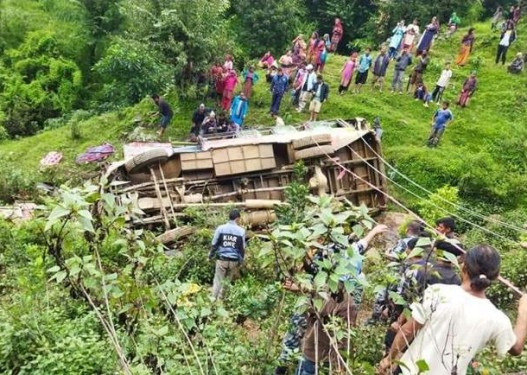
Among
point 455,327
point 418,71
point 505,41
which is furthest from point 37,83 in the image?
point 455,327

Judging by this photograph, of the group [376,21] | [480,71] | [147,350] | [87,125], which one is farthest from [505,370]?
[376,21]

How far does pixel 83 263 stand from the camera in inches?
155

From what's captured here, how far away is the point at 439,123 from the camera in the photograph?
595 inches

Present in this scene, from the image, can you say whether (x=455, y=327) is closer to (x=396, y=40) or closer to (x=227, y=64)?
(x=227, y=64)

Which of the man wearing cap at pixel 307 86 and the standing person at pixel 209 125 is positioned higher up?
the man wearing cap at pixel 307 86

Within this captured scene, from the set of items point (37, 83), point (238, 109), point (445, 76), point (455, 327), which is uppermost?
point (455, 327)

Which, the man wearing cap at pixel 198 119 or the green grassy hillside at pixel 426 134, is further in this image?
the man wearing cap at pixel 198 119

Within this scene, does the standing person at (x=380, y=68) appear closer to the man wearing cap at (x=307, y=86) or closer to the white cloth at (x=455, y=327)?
the man wearing cap at (x=307, y=86)

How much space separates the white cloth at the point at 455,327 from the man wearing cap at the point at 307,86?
42.3 ft

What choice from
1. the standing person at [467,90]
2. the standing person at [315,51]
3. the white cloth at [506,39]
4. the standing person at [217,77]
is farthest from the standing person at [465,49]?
the standing person at [217,77]

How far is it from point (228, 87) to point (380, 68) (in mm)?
4742

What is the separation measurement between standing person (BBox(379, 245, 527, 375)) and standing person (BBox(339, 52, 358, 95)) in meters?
13.8

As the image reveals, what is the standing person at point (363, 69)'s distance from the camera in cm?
1695

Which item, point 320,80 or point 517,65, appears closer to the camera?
point 320,80
